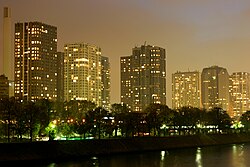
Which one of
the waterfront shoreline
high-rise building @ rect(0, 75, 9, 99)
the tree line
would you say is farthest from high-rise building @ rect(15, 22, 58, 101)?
the waterfront shoreline

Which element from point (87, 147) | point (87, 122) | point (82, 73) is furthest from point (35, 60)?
point (87, 147)

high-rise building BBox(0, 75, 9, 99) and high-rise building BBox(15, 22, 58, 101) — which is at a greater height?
high-rise building BBox(15, 22, 58, 101)

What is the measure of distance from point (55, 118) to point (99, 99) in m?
114

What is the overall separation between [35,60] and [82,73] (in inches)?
889

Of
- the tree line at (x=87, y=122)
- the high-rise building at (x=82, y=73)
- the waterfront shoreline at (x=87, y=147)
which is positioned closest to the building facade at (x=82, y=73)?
the high-rise building at (x=82, y=73)

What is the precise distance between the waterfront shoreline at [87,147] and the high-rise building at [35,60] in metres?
87.4

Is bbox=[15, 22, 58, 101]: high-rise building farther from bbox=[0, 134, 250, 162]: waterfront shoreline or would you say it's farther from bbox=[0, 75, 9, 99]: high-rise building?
bbox=[0, 134, 250, 162]: waterfront shoreline

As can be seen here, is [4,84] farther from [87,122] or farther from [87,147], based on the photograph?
[87,147]

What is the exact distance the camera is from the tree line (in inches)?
2360

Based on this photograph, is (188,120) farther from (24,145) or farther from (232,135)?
(24,145)

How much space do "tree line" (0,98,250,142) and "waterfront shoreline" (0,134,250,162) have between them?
4.05m

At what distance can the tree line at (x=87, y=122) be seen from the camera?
5994 cm

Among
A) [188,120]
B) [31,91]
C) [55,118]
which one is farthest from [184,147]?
[31,91]

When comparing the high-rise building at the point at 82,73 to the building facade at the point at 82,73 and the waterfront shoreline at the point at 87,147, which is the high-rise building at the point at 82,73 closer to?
the building facade at the point at 82,73
